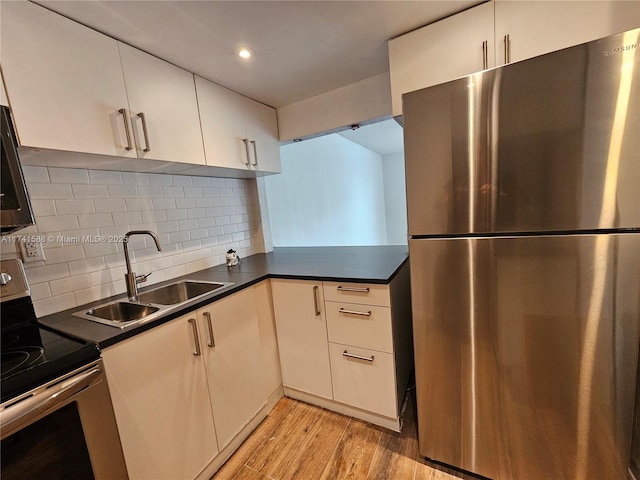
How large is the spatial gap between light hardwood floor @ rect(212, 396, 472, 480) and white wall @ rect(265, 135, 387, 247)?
5.47ft

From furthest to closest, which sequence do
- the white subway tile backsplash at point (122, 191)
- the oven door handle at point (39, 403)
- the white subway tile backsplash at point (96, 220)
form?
the white subway tile backsplash at point (122, 191) → the white subway tile backsplash at point (96, 220) → the oven door handle at point (39, 403)

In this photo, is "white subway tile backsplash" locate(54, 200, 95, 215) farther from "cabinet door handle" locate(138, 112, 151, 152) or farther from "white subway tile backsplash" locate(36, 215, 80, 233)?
"cabinet door handle" locate(138, 112, 151, 152)

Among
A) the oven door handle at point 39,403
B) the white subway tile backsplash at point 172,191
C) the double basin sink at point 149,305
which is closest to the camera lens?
the oven door handle at point 39,403

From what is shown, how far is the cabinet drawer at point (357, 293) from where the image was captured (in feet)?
4.69

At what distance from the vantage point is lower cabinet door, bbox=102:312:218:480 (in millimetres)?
1049

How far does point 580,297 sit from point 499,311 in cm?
25

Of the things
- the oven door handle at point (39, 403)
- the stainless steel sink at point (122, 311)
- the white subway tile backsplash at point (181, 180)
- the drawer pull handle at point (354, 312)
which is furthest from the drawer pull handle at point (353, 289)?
the white subway tile backsplash at point (181, 180)

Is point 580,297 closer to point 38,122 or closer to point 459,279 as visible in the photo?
point 459,279

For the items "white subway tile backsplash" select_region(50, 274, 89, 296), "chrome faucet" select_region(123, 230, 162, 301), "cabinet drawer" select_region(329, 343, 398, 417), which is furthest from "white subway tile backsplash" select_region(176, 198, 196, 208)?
"cabinet drawer" select_region(329, 343, 398, 417)

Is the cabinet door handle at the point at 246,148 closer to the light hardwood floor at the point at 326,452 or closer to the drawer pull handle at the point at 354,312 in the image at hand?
the drawer pull handle at the point at 354,312

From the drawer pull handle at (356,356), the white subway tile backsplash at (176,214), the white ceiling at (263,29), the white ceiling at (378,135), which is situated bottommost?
the drawer pull handle at (356,356)

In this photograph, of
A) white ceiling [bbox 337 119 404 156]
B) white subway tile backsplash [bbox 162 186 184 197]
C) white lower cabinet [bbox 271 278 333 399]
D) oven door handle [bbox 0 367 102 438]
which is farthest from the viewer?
white ceiling [bbox 337 119 404 156]

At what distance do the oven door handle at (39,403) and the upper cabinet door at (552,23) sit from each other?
2086mm

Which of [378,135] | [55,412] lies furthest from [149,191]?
[378,135]
